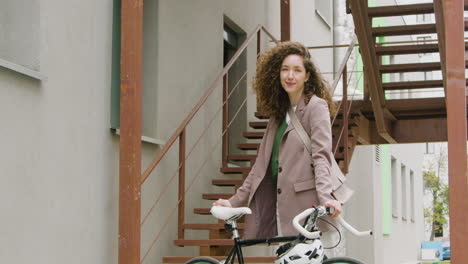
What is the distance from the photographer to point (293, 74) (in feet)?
16.9

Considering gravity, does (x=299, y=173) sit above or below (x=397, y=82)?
below

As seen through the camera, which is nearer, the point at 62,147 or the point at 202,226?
the point at 62,147

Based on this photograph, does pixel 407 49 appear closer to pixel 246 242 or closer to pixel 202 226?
pixel 202 226

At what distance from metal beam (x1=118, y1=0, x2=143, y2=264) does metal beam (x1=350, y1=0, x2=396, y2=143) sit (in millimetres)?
5031

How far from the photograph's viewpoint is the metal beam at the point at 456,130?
6.67 metres

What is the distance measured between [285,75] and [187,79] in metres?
5.28

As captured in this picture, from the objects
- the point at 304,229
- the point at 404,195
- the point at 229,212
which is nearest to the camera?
the point at 304,229

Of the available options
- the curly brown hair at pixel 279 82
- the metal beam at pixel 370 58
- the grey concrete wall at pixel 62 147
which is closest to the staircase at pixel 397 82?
the metal beam at pixel 370 58

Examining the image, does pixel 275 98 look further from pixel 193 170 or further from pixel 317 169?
pixel 193 170

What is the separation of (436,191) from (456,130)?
45.4 metres

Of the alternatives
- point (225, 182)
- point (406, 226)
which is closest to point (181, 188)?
point (225, 182)

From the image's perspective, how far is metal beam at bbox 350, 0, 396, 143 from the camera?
11781 millimetres

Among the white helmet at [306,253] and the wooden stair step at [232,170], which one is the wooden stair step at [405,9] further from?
the white helmet at [306,253]

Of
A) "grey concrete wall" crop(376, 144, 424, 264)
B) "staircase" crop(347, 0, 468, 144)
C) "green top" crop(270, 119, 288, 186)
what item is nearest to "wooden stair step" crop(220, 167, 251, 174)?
"staircase" crop(347, 0, 468, 144)
